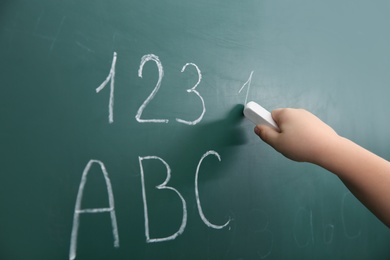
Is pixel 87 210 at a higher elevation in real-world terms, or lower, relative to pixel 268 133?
lower

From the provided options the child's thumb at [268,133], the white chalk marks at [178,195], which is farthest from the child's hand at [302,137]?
the white chalk marks at [178,195]

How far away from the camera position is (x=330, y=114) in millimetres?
660

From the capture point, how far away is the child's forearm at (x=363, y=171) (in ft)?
1.42

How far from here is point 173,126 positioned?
0.50 metres

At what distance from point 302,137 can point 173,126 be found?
20 cm

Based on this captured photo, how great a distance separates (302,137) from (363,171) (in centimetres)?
9

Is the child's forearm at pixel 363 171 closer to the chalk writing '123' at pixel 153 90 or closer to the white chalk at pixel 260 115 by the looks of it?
the white chalk at pixel 260 115

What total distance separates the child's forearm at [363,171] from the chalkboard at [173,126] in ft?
0.47

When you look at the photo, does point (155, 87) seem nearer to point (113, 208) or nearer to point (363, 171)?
point (113, 208)

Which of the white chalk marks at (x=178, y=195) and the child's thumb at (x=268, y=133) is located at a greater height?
the child's thumb at (x=268, y=133)

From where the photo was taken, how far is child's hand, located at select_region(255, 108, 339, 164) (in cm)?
46

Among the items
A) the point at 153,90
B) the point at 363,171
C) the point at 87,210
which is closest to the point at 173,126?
the point at 153,90

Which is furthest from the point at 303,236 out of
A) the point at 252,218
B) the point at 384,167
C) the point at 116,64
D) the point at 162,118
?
the point at 116,64

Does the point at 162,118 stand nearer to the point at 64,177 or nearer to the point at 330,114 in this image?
the point at 64,177
